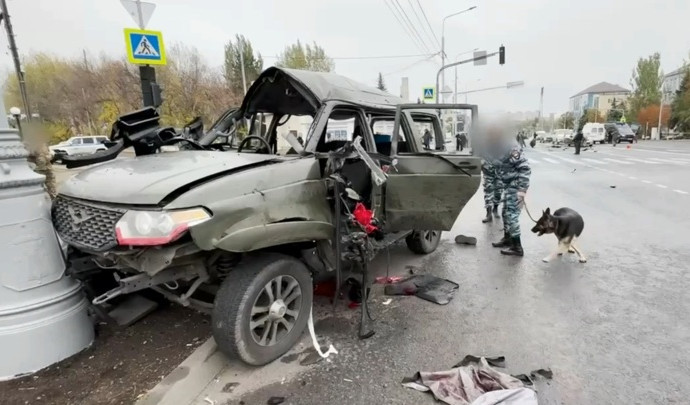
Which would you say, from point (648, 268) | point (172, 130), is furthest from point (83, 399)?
point (648, 268)

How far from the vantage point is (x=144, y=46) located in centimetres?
644

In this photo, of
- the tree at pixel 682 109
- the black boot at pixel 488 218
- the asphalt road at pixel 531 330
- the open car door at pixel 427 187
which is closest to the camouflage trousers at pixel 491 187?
the black boot at pixel 488 218

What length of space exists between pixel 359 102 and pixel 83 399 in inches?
132

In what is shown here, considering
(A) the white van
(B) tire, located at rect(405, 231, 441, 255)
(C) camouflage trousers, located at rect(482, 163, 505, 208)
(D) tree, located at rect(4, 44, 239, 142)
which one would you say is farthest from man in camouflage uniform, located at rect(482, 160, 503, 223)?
(A) the white van

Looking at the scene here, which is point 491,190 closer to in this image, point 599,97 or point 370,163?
point 370,163

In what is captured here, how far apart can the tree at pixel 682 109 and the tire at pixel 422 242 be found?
5642cm

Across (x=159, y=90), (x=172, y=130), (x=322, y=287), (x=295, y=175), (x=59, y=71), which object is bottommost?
(x=322, y=287)

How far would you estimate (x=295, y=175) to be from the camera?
3113 millimetres

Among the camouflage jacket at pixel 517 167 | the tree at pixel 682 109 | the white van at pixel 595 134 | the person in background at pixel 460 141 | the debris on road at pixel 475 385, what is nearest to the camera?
the debris on road at pixel 475 385

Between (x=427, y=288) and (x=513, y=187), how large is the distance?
2256mm

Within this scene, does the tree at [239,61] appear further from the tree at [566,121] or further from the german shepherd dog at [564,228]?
the tree at [566,121]

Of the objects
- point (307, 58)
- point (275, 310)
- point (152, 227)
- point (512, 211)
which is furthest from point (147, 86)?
point (307, 58)

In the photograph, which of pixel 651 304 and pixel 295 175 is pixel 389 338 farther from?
pixel 651 304

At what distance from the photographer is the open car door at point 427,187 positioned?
4094 millimetres
